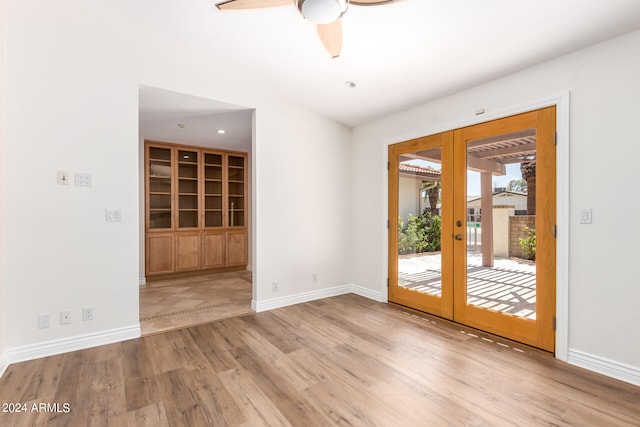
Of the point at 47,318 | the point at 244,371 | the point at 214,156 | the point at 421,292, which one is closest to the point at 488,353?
the point at 421,292

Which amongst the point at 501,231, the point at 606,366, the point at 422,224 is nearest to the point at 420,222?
the point at 422,224

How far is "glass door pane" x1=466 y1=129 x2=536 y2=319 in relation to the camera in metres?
2.62

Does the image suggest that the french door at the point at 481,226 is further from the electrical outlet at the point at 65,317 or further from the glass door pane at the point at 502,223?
the electrical outlet at the point at 65,317

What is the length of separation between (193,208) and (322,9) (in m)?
4.50

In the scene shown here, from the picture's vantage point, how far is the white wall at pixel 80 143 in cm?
Result: 236

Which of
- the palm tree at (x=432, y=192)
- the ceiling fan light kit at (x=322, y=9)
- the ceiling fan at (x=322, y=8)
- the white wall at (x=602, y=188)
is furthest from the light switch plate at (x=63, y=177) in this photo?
the white wall at (x=602, y=188)

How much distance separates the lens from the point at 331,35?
83.1 inches

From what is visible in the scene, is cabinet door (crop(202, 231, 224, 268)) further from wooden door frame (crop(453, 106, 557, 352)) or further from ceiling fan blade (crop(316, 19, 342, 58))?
wooden door frame (crop(453, 106, 557, 352))

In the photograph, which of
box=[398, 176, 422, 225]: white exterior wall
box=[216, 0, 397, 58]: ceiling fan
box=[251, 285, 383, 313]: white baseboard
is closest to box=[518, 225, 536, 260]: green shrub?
box=[398, 176, 422, 225]: white exterior wall

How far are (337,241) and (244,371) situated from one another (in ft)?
8.00

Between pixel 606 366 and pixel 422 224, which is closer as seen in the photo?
pixel 606 366

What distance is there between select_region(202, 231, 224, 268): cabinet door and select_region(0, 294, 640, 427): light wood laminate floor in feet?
8.57

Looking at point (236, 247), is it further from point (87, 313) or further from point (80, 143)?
point (80, 143)

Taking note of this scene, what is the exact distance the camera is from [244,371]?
2.21m
